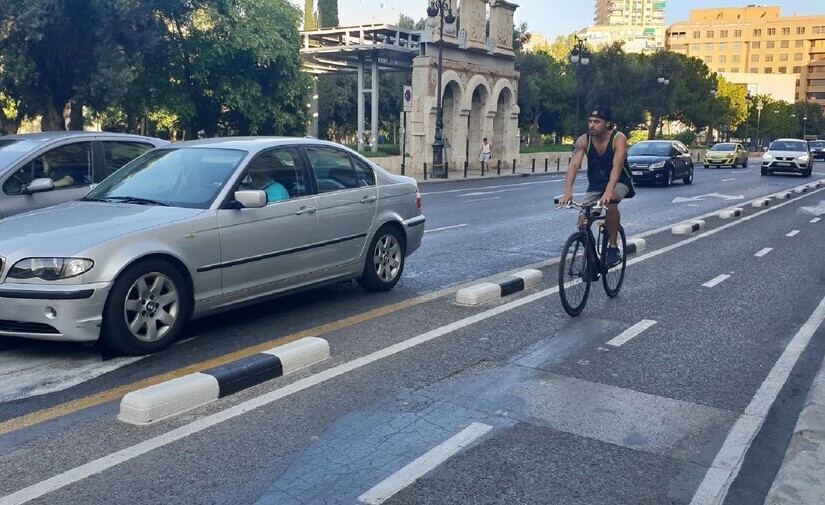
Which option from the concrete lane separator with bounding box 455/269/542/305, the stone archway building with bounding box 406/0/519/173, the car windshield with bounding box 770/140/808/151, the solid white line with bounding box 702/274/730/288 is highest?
the stone archway building with bounding box 406/0/519/173

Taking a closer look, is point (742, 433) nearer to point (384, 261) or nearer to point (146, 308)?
point (146, 308)

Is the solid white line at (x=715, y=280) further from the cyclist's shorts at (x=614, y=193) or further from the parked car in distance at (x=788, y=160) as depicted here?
the parked car in distance at (x=788, y=160)

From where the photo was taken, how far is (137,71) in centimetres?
2792

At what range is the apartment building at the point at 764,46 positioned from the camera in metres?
172

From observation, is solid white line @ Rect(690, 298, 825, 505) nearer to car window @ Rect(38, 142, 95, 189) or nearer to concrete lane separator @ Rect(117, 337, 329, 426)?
concrete lane separator @ Rect(117, 337, 329, 426)

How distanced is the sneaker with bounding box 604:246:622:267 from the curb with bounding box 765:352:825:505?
3.08 metres

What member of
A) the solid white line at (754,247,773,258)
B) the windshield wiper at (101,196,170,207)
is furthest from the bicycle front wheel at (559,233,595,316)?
the solid white line at (754,247,773,258)

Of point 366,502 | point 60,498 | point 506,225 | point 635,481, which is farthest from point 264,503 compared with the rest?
point 506,225

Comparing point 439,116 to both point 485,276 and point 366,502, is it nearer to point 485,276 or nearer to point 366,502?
point 485,276

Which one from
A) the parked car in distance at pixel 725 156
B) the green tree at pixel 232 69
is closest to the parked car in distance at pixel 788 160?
the parked car in distance at pixel 725 156

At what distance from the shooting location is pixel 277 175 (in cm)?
722

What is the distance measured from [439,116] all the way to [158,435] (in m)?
31.3

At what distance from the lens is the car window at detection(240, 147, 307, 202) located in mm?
6965

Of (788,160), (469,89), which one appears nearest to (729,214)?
(788,160)
